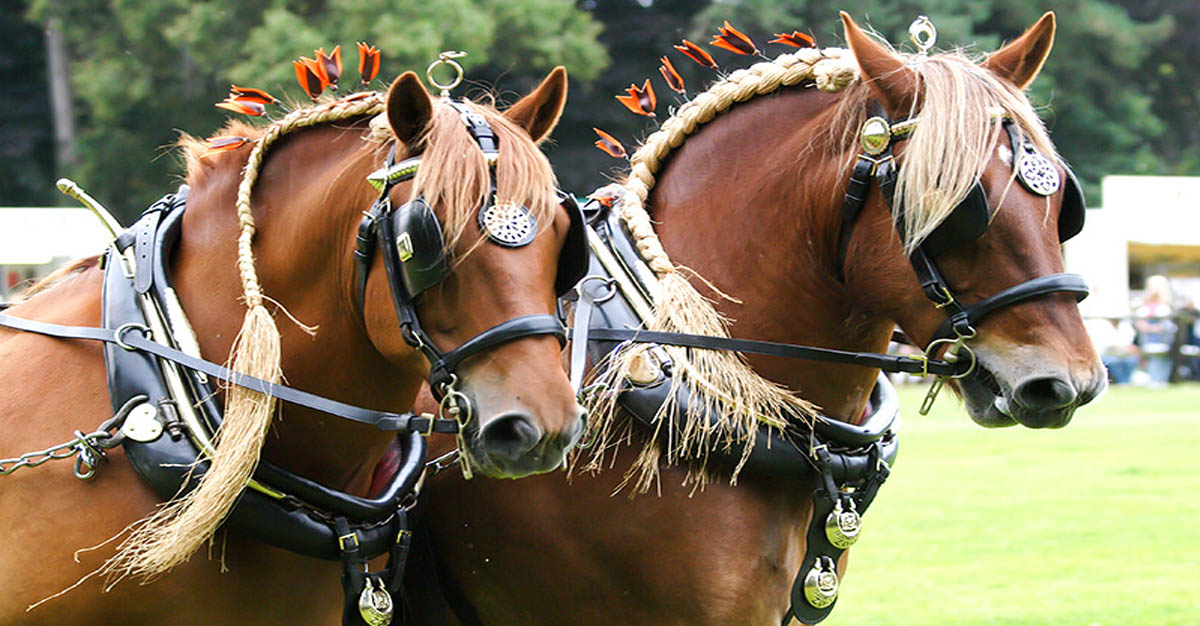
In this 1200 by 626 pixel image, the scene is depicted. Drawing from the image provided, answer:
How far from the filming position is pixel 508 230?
2.75 meters

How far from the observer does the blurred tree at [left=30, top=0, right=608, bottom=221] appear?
19625 millimetres

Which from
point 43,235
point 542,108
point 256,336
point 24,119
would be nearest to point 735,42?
point 542,108

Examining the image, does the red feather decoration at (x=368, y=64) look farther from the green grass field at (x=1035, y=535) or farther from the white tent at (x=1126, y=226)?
the white tent at (x=1126, y=226)

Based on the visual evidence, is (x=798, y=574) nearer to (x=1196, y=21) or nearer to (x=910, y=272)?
(x=910, y=272)

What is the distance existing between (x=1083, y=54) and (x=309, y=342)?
28.0m

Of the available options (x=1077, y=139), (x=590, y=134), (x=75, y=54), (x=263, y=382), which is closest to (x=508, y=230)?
(x=263, y=382)

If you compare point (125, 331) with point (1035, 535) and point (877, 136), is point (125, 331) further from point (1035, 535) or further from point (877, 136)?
point (1035, 535)

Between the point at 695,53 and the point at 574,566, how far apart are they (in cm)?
148

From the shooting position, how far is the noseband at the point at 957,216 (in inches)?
116

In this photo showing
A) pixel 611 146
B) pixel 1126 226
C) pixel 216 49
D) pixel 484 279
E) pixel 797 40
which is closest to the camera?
pixel 484 279

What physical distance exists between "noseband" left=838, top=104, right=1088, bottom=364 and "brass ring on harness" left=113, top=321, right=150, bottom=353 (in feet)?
5.52

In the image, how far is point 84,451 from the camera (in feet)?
9.30

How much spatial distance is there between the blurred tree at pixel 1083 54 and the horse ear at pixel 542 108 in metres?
22.0

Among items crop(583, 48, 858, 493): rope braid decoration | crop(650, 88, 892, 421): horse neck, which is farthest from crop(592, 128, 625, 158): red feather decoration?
crop(583, 48, 858, 493): rope braid decoration
